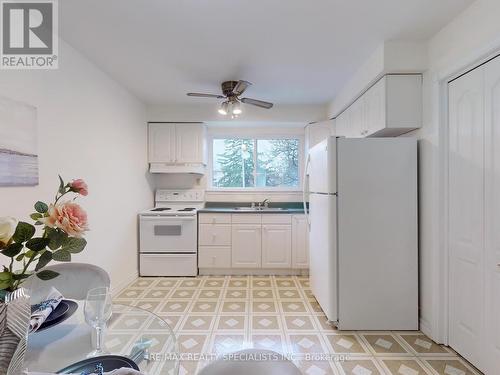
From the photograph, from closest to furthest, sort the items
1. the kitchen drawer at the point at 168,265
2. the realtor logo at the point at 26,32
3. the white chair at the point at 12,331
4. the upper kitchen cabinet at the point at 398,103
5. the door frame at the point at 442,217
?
the white chair at the point at 12,331
the realtor logo at the point at 26,32
the door frame at the point at 442,217
the upper kitchen cabinet at the point at 398,103
the kitchen drawer at the point at 168,265

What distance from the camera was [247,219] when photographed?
3617 mm

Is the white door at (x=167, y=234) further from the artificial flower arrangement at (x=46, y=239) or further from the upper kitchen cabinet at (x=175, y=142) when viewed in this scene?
the artificial flower arrangement at (x=46, y=239)

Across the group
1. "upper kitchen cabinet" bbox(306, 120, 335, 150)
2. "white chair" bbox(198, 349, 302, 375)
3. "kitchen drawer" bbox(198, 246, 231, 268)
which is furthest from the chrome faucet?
"white chair" bbox(198, 349, 302, 375)

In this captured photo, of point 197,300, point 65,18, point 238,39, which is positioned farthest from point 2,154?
point 197,300

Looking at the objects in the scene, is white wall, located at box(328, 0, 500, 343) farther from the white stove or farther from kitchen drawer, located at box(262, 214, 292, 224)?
the white stove

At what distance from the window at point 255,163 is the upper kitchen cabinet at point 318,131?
0.50 metres

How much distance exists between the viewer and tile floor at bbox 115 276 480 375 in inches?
71.2

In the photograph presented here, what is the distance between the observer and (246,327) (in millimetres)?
2283

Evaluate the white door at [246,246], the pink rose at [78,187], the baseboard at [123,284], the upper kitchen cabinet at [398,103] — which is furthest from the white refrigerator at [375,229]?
the baseboard at [123,284]

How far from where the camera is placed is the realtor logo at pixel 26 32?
1.72 meters

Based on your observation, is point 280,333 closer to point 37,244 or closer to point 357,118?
point 37,244

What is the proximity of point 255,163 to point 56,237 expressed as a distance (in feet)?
12.2

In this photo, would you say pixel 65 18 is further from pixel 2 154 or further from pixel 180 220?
pixel 180 220

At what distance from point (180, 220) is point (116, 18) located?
2.39 metres
